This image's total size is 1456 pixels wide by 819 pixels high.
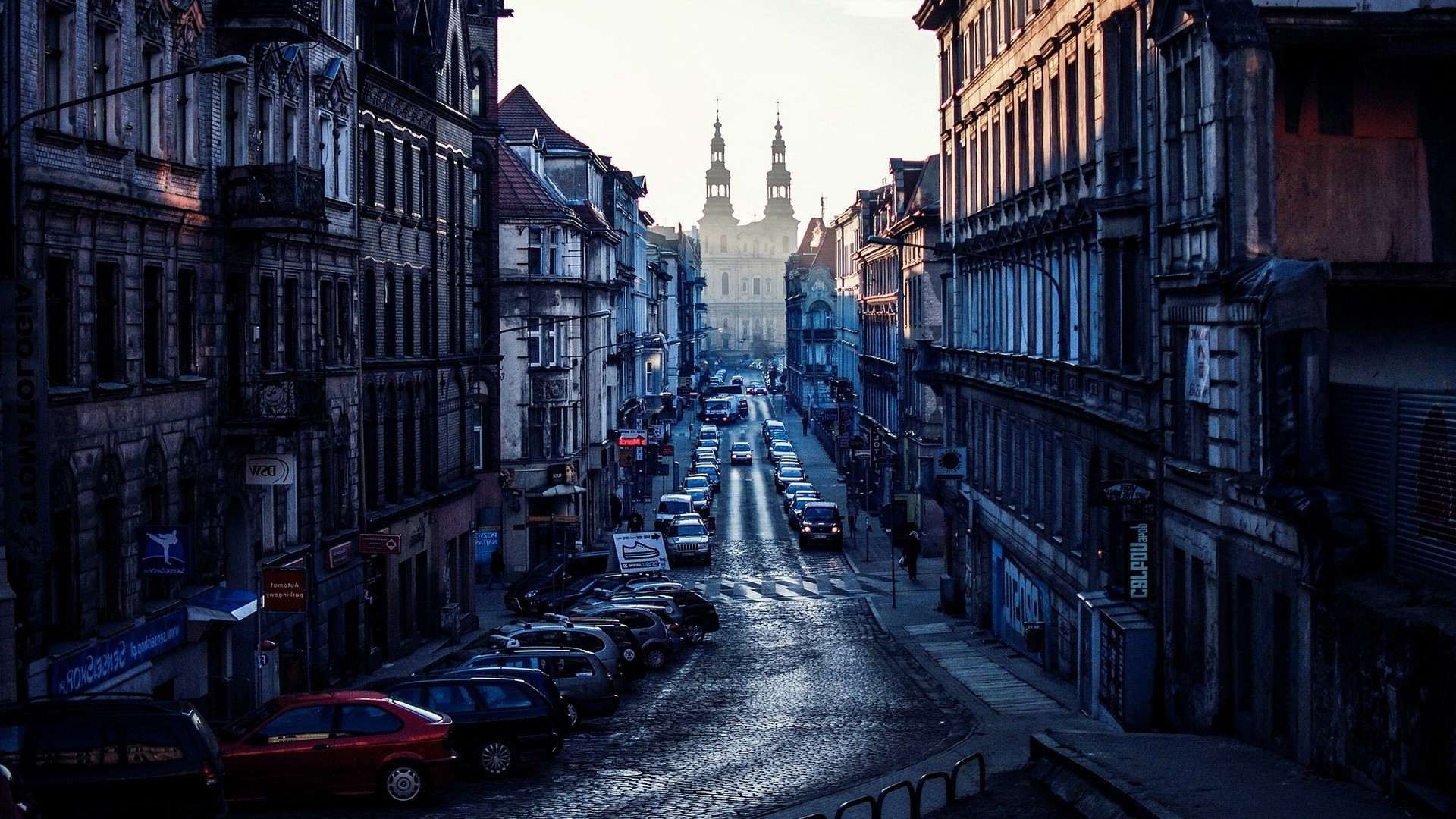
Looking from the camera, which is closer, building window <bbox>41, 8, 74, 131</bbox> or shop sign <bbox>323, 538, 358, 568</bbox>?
building window <bbox>41, 8, 74, 131</bbox>

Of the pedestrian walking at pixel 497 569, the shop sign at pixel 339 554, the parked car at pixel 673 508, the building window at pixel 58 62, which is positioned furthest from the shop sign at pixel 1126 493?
the parked car at pixel 673 508

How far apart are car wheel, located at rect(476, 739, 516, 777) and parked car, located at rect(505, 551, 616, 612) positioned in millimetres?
25518

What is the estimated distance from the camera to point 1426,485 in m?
17.4

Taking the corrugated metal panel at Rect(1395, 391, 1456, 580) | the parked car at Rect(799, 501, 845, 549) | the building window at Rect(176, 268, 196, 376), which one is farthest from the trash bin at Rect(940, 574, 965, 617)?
the corrugated metal panel at Rect(1395, 391, 1456, 580)

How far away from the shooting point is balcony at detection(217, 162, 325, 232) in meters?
29.4

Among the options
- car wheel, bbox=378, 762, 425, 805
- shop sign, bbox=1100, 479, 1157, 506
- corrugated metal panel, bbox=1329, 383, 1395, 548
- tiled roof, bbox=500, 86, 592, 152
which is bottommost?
car wheel, bbox=378, 762, 425, 805

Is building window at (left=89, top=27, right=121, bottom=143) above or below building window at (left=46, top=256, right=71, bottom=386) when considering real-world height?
above

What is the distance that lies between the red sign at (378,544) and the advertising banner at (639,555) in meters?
15.1

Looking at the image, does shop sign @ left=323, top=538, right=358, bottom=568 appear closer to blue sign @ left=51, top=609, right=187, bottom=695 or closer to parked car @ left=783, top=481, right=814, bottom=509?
blue sign @ left=51, top=609, right=187, bottom=695

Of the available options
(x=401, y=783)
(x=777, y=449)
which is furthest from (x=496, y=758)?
(x=777, y=449)

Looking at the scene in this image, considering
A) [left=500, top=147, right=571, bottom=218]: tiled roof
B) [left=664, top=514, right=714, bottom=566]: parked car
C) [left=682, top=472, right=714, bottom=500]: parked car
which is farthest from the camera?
[left=682, top=472, right=714, bottom=500]: parked car

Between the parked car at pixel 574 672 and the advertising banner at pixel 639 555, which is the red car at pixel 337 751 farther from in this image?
the advertising banner at pixel 639 555

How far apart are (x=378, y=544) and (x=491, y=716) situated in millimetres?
14448

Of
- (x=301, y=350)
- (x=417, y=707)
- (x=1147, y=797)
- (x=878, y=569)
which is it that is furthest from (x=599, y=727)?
(x=878, y=569)
